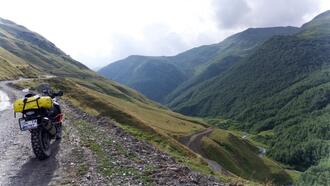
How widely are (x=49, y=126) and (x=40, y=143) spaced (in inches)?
60.7

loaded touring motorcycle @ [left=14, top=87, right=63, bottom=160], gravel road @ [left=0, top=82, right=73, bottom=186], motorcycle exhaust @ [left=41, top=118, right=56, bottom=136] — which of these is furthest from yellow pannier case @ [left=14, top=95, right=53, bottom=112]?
gravel road @ [left=0, top=82, right=73, bottom=186]

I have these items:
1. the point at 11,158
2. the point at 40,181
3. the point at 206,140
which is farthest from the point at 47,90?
the point at 206,140

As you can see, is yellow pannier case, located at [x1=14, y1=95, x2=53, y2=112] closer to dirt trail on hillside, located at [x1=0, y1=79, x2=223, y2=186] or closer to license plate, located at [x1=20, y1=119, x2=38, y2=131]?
license plate, located at [x1=20, y1=119, x2=38, y2=131]

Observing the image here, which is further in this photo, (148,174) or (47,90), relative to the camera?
(47,90)

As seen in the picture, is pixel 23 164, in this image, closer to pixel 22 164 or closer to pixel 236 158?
pixel 22 164

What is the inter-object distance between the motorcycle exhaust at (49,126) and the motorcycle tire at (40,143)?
0.84 ft

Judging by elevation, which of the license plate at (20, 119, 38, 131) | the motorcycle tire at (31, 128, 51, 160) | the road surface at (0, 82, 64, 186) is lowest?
the road surface at (0, 82, 64, 186)

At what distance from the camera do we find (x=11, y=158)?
22.0 meters

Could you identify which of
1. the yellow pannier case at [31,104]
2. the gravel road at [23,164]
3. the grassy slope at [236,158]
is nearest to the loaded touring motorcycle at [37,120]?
the yellow pannier case at [31,104]

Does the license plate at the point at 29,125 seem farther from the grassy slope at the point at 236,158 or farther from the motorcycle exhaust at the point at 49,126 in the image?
the grassy slope at the point at 236,158

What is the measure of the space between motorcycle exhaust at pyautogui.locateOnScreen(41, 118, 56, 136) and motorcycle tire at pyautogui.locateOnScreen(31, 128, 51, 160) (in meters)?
0.26

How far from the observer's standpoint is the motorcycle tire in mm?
20453

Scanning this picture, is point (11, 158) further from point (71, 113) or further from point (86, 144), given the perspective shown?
point (71, 113)

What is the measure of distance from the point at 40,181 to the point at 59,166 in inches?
88.6
